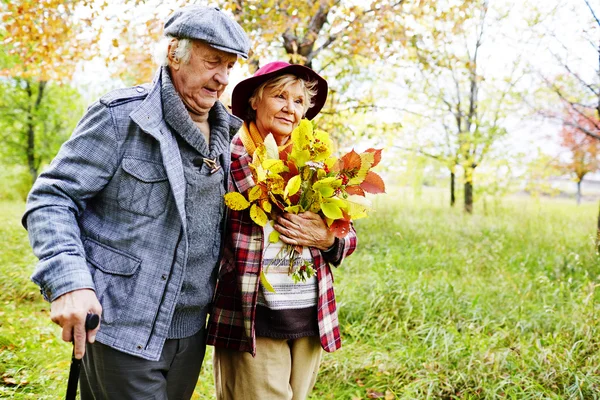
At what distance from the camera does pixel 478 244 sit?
6.61m

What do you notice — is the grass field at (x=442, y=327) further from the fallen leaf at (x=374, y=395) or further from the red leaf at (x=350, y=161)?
the red leaf at (x=350, y=161)

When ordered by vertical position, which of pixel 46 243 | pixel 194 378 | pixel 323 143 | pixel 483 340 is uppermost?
pixel 323 143

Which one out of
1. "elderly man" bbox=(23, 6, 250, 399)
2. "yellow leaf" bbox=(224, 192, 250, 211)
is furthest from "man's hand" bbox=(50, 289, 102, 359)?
"yellow leaf" bbox=(224, 192, 250, 211)

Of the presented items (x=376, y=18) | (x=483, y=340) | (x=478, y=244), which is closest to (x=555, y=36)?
(x=376, y=18)

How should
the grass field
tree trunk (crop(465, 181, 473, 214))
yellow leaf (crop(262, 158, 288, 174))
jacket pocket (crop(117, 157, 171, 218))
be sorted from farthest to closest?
tree trunk (crop(465, 181, 473, 214)) → the grass field → yellow leaf (crop(262, 158, 288, 174)) → jacket pocket (crop(117, 157, 171, 218))

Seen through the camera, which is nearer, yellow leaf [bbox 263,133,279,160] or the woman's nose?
yellow leaf [bbox 263,133,279,160]

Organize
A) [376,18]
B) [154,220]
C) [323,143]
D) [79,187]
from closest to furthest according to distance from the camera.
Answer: [79,187] → [154,220] → [323,143] → [376,18]

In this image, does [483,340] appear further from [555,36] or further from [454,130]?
[454,130]

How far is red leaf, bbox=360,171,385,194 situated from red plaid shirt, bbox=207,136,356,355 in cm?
31

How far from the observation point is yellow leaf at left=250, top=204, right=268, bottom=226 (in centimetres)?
194

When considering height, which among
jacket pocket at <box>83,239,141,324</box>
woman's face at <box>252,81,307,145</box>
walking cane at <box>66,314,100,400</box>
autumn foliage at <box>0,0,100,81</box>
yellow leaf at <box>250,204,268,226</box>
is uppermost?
autumn foliage at <box>0,0,100,81</box>

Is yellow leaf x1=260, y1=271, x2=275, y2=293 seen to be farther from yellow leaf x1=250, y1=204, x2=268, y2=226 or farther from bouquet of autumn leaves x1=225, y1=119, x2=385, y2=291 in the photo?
yellow leaf x1=250, y1=204, x2=268, y2=226

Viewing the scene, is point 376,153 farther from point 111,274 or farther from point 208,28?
point 111,274

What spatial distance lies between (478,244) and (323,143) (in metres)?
5.27
